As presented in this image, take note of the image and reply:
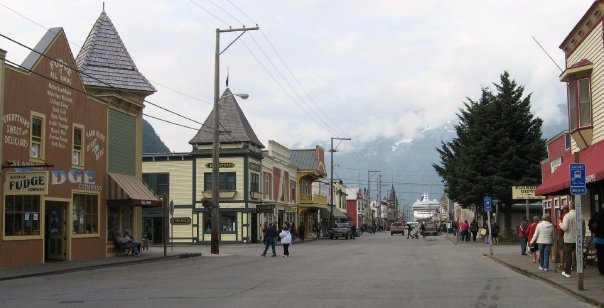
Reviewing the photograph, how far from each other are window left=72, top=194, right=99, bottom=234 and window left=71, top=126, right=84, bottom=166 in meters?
1.41

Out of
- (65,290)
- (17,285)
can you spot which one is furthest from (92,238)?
(65,290)

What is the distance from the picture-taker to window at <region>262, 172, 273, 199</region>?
56844 mm

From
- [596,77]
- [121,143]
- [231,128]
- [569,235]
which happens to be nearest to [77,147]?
[121,143]

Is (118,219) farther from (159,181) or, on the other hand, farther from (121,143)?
(159,181)

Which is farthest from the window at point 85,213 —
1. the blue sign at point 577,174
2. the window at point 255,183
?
the window at point 255,183

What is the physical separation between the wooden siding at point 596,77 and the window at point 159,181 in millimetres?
37455

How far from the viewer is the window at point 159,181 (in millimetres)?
53000

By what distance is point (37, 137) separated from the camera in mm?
24812

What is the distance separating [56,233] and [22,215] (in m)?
3.30

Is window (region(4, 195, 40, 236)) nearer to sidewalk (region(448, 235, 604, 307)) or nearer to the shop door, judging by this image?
the shop door

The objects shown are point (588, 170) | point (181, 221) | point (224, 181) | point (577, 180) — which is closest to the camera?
point (577, 180)

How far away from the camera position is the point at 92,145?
28922 millimetres

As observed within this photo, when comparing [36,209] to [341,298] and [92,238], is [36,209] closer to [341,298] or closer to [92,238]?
[92,238]

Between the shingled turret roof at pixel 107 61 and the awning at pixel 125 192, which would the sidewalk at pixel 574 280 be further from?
the shingled turret roof at pixel 107 61
